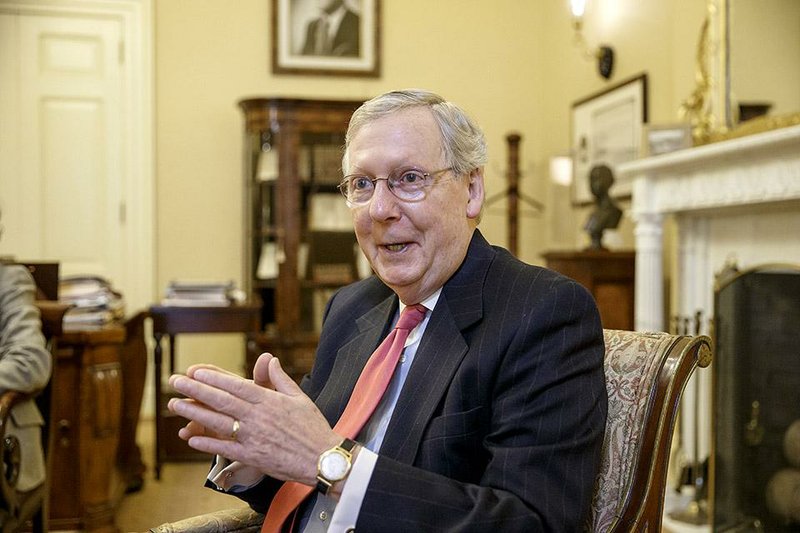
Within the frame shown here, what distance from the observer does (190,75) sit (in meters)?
5.56

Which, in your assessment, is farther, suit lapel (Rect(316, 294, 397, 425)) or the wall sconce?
the wall sconce

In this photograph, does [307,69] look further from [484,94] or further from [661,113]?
[661,113]

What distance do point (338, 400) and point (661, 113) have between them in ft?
10.5

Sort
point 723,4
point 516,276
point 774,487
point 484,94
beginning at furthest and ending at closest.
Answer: point 484,94 → point 723,4 → point 774,487 → point 516,276

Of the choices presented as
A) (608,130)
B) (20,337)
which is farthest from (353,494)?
(608,130)

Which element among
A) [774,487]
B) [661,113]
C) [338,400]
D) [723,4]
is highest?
[723,4]

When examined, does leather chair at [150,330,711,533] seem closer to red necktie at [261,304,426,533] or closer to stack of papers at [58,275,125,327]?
red necktie at [261,304,426,533]

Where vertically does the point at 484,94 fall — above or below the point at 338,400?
above

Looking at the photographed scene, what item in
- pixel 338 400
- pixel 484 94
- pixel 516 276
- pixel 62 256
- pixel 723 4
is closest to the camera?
pixel 516 276

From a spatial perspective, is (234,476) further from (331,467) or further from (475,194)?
(475,194)

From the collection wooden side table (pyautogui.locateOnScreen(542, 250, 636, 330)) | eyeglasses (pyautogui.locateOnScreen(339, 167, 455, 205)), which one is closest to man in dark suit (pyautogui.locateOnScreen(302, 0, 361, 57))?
wooden side table (pyautogui.locateOnScreen(542, 250, 636, 330))

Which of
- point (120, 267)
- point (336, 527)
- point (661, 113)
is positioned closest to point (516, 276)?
point (336, 527)

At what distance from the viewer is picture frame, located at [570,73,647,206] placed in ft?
14.5

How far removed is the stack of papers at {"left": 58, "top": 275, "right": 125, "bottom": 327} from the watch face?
2387 millimetres
